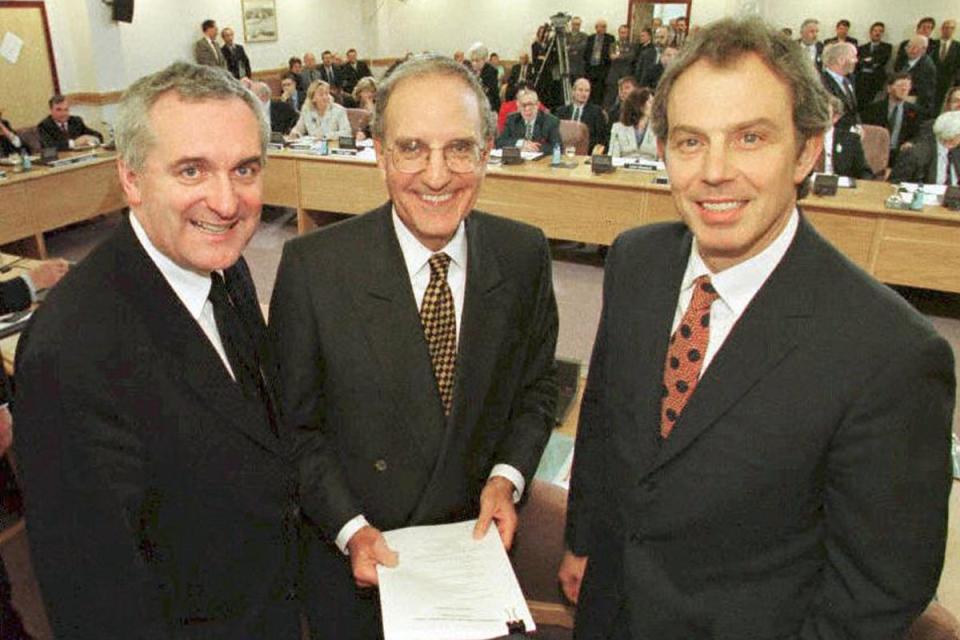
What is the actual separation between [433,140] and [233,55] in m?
10.6

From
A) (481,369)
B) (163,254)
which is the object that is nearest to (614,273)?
(481,369)

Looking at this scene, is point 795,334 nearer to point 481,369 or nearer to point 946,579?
point 481,369

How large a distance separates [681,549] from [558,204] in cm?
460

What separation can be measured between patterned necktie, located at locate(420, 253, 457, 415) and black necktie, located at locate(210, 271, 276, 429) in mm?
353

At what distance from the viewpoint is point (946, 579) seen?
64.1 inches

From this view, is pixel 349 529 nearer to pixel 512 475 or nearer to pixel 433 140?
pixel 512 475

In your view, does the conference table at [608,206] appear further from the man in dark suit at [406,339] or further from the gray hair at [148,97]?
the gray hair at [148,97]

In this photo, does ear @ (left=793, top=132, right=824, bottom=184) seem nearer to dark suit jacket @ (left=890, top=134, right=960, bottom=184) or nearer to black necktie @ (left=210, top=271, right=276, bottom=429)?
black necktie @ (left=210, top=271, right=276, bottom=429)

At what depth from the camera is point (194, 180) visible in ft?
4.11

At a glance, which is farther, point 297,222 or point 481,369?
point 297,222

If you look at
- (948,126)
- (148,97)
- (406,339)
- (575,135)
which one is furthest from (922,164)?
(148,97)

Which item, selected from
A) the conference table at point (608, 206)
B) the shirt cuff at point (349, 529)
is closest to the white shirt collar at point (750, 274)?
the shirt cuff at point (349, 529)

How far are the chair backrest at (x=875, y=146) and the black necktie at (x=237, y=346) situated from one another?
20.2 feet

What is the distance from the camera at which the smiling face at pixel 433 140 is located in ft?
4.56
